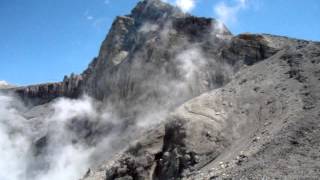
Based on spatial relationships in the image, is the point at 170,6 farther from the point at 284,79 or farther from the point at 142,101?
the point at 284,79

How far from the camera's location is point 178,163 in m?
21.9

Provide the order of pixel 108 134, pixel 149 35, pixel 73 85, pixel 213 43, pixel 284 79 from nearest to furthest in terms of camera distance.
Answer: pixel 284 79
pixel 213 43
pixel 108 134
pixel 149 35
pixel 73 85

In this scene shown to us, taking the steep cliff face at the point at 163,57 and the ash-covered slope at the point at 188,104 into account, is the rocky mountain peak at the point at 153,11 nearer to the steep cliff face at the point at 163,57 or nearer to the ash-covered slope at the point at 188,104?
the steep cliff face at the point at 163,57

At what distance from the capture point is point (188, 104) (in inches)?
971

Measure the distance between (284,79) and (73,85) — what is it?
31349 millimetres

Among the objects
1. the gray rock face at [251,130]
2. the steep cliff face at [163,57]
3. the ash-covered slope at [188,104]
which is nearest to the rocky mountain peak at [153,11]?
the steep cliff face at [163,57]

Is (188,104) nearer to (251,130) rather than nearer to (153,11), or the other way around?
(251,130)

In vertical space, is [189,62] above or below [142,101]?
above

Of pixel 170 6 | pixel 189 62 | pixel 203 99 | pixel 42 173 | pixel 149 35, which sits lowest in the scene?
pixel 42 173

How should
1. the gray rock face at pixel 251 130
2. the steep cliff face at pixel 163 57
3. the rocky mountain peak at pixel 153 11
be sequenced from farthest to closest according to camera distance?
the rocky mountain peak at pixel 153 11 → the steep cliff face at pixel 163 57 → the gray rock face at pixel 251 130

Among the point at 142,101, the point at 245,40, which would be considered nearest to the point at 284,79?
the point at 245,40

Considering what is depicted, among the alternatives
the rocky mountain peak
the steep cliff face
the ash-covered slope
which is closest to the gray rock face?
the ash-covered slope

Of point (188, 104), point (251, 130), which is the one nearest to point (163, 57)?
point (188, 104)

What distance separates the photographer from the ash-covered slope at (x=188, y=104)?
19.9 m
